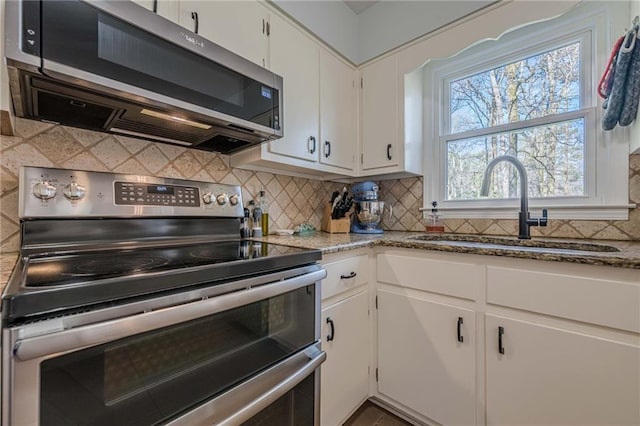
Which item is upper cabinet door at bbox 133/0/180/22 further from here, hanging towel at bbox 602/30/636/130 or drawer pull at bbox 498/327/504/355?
hanging towel at bbox 602/30/636/130

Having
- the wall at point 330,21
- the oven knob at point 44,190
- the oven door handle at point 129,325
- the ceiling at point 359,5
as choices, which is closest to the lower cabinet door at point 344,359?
the oven door handle at point 129,325

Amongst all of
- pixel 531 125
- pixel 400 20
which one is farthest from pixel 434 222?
pixel 400 20

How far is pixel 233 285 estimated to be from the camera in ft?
2.54

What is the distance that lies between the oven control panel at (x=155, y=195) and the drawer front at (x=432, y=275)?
0.99 metres

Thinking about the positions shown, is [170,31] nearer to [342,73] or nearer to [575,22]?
[342,73]

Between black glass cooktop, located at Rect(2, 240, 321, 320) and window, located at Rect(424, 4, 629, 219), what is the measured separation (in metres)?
1.38

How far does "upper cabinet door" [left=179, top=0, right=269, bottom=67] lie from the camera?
113 centimetres

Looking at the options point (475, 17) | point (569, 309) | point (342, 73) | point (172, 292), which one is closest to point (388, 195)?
point (342, 73)

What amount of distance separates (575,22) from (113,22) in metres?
2.18

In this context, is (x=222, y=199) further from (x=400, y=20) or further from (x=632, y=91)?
(x=632, y=91)

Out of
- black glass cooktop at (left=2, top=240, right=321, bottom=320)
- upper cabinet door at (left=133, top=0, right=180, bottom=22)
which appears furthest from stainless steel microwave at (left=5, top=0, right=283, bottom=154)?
black glass cooktop at (left=2, top=240, right=321, bottom=320)

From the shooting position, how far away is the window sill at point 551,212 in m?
1.37

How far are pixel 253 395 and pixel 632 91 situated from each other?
1.94 metres

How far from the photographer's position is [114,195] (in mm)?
1082
